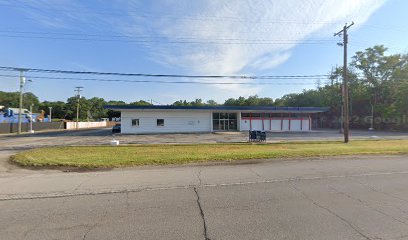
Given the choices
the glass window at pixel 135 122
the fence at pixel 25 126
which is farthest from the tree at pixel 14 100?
the glass window at pixel 135 122

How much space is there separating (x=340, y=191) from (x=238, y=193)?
8.64 ft

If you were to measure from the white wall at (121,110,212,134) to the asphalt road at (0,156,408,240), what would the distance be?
1015 inches

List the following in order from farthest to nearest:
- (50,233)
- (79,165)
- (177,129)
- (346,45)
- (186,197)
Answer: (177,129) < (346,45) < (79,165) < (186,197) < (50,233)

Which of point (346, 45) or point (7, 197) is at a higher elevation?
point (346, 45)

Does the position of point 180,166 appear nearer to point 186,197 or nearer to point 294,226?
point 186,197

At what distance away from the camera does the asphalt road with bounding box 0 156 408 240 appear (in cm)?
394

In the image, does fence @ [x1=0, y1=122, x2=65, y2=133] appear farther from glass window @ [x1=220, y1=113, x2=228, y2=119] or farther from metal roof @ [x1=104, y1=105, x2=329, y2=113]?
glass window @ [x1=220, y1=113, x2=228, y2=119]

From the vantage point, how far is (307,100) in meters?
63.8

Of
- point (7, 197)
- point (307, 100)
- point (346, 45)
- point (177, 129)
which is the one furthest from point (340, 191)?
point (307, 100)

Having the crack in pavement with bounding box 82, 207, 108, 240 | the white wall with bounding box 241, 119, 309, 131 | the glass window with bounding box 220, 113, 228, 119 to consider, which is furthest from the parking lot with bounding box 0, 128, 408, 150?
the crack in pavement with bounding box 82, 207, 108, 240

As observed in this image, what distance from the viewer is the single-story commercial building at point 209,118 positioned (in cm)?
3447

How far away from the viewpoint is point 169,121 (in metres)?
35.8

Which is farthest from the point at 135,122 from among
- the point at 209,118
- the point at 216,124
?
the point at 216,124

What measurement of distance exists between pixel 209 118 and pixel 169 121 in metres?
6.12
